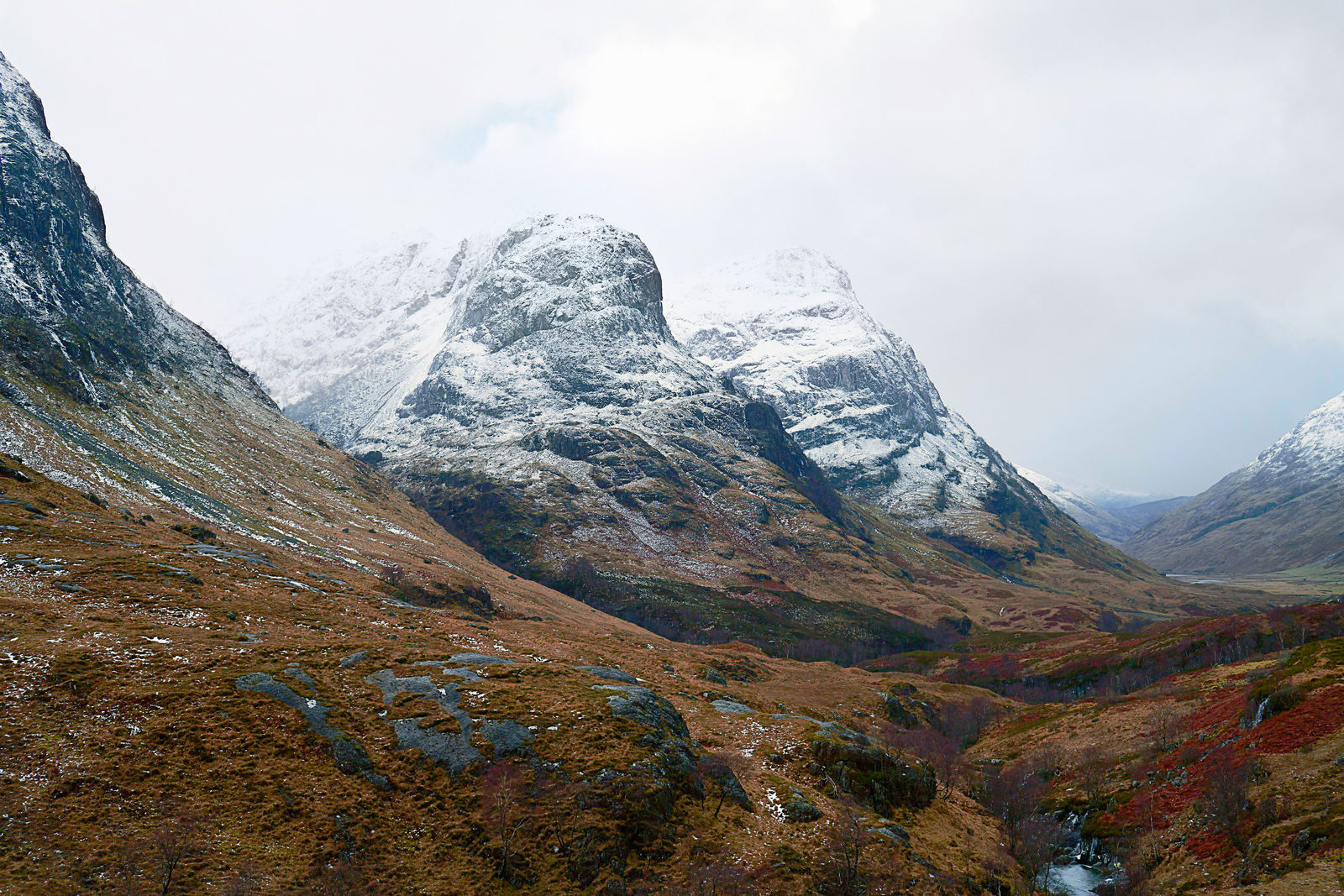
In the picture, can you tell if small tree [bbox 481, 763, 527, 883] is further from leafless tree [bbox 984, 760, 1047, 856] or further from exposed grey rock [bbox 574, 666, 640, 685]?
leafless tree [bbox 984, 760, 1047, 856]

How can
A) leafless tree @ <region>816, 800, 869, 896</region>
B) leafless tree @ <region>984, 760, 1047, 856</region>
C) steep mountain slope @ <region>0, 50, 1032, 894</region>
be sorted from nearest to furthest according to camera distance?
steep mountain slope @ <region>0, 50, 1032, 894</region>, leafless tree @ <region>816, 800, 869, 896</region>, leafless tree @ <region>984, 760, 1047, 856</region>

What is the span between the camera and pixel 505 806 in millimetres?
37938

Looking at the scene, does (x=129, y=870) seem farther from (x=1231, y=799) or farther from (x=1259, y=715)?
(x=1259, y=715)

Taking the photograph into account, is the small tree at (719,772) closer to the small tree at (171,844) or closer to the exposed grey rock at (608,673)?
the exposed grey rock at (608,673)

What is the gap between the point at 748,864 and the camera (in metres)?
39.2

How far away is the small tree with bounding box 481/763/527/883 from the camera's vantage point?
1427 inches

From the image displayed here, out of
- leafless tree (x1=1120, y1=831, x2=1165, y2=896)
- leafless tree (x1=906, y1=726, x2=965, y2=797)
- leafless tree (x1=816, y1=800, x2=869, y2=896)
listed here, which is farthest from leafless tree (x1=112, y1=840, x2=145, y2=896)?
leafless tree (x1=1120, y1=831, x2=1165, y2=896)

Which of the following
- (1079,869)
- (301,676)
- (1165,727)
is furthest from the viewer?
(1165,727)

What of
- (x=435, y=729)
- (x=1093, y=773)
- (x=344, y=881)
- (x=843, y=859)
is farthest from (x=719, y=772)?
(x=1093, y=773)

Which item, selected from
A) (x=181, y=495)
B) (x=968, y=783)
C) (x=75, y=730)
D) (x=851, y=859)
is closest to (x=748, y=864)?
(x=851, y=859)

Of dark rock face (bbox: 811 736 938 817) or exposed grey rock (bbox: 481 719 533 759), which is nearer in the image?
exposed grey rock (bbox: 481 719 533 759)

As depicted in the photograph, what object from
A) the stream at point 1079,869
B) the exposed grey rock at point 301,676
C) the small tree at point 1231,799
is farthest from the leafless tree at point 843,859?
the exposed grey rock at point 301,676

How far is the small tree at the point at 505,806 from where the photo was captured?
119 ft

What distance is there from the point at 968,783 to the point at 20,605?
286ft
